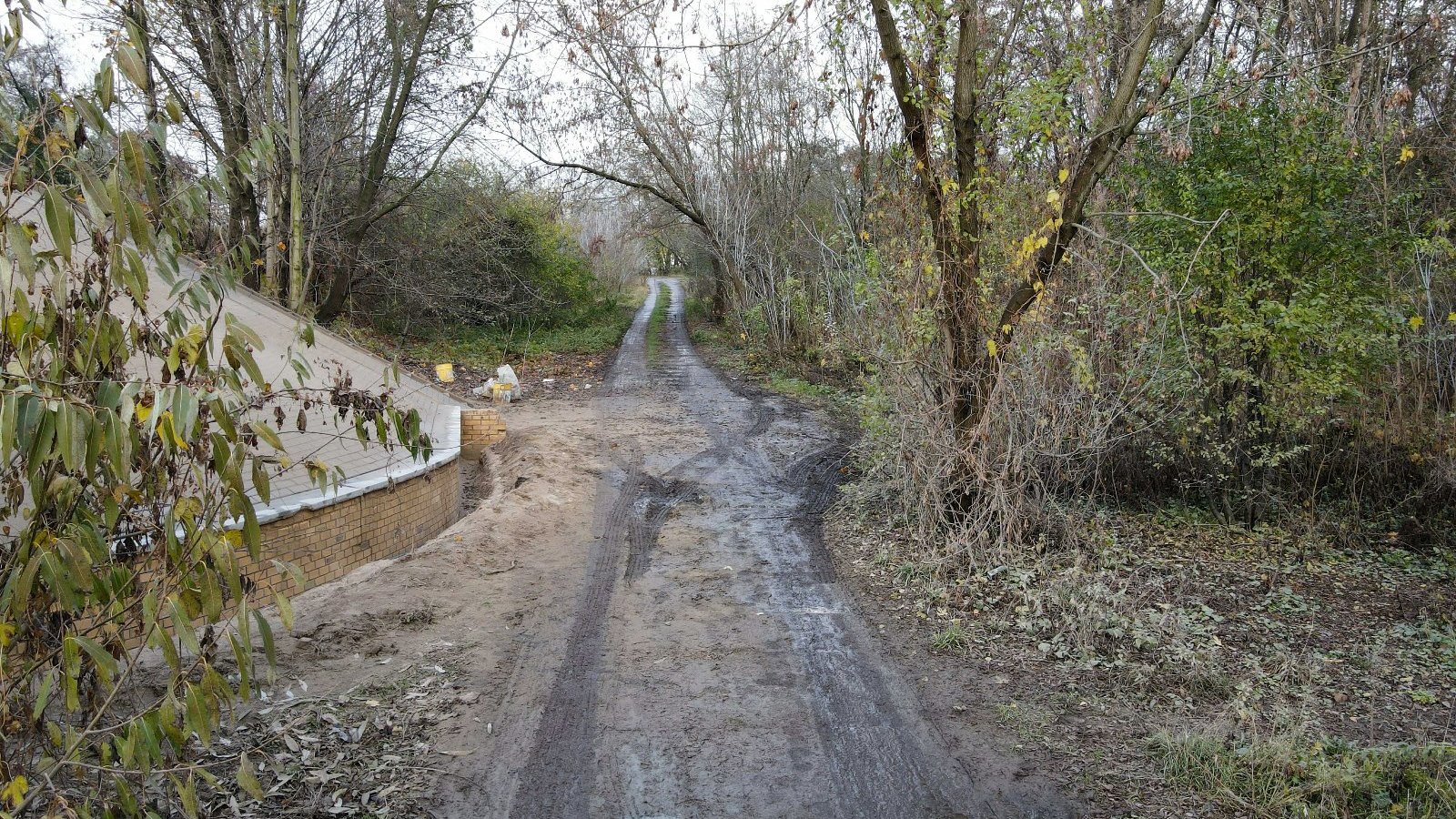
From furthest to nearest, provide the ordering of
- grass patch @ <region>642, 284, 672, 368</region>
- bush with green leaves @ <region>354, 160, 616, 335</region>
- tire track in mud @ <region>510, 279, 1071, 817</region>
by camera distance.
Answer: grass patch @ <region>642, 284, 672, 368</region>
bush with green leaves @ <region>354, 160, 616, 335</region>
tire track in mud @ <region>510, 279, 1071, 817</region>

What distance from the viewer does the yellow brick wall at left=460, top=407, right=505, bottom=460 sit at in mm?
13391

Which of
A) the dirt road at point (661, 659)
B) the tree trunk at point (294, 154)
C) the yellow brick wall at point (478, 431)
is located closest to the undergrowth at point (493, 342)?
the tree trunk at point (294, 154)

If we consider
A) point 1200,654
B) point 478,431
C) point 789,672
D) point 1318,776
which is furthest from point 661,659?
point 478,431

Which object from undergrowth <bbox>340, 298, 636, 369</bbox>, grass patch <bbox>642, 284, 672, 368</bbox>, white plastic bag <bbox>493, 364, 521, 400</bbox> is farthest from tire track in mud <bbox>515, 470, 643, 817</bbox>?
grass patch <bbox>642, 284, 672, 368</bbox>

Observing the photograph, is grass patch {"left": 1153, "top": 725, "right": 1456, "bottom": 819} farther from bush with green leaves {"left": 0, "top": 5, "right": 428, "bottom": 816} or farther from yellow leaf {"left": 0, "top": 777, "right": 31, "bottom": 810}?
yellow leaf {"left": 0, "top": 777, "right": 31, "bottom": 810}

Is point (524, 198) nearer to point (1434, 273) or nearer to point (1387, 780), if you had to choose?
point (1434, 273)

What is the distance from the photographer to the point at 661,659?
574 cm

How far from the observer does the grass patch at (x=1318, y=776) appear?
3756mm

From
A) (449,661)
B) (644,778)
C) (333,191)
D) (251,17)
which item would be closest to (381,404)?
(644,778)

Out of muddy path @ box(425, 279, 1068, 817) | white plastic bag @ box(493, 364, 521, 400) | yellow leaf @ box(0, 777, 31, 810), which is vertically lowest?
muddy path @ box(425, 279, 1068, 817)

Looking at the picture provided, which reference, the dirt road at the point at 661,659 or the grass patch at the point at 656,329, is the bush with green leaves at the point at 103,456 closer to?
the dirt road at the point at 661,659

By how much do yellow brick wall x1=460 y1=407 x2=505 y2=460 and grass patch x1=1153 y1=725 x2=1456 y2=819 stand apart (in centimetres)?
1087

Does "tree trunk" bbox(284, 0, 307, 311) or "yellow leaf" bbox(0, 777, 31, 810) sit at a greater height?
"tree trunk" bbox(284, 0, 307, 311)

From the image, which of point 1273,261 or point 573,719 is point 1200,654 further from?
point 1273,261
